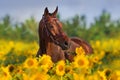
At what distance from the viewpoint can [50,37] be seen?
11281mm

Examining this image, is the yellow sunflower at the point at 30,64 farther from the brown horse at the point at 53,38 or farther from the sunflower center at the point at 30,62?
the brown horse at the point at 53,38

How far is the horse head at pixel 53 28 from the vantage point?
36.0 ft

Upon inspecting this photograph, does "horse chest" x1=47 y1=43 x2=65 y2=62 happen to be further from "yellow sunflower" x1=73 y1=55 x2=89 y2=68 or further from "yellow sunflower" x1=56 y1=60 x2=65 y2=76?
"yellow sunflower" x1=73 y1=55 x2=89 y2=68

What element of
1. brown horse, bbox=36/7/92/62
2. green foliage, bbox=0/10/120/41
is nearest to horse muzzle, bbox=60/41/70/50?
brown horse, bbox=36/7/92/62

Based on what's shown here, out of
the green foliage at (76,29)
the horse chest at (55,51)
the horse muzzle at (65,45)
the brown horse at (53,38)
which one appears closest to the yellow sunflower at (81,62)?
the brown horse at (53,38)

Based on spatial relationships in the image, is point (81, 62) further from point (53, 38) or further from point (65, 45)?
point (53, 38)

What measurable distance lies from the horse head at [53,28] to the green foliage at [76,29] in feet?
60.3

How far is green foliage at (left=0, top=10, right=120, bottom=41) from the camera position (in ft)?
99.7

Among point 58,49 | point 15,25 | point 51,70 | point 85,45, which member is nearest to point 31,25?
point 15,25

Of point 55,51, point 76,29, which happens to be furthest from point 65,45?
point 76,29

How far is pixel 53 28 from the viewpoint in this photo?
11109 millimetres

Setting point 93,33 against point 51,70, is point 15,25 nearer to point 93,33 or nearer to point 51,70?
point 93,33

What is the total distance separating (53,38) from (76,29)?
771 inches

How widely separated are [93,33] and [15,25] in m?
3.88
